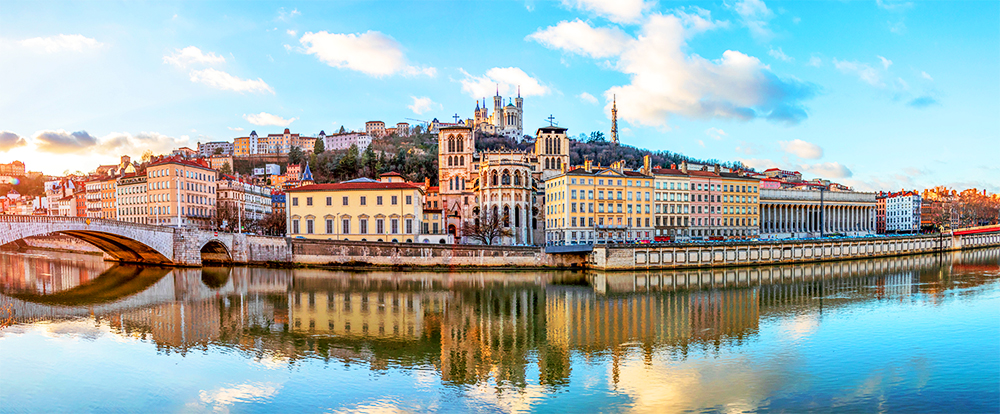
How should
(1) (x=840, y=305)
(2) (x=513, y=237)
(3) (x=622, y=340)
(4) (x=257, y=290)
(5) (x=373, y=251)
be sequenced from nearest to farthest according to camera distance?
(3) (x=622, y=340) < (1) (x=840, y=305) < (4) (x=257, y=290) < (5) (x=373, y=251) < (2) (x=513, y=237)

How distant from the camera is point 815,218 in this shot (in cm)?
8988

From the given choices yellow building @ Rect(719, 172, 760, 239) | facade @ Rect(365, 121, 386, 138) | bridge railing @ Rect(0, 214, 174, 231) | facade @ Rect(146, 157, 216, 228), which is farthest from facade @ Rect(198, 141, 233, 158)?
yellow building @ Rect(719, 172, 760, 239)

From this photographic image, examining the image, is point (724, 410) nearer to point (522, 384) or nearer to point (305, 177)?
point (522, 384)

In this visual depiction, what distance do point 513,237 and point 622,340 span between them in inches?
1744

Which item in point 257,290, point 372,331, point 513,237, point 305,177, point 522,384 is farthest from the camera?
point 305,177

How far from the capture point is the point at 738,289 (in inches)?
1565

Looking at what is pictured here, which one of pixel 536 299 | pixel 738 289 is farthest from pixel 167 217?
pixel 738 289

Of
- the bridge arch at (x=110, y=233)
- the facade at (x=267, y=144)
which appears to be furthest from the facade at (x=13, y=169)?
the bridge arch at (x=110, y=233)

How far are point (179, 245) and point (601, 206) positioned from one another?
38543 mm

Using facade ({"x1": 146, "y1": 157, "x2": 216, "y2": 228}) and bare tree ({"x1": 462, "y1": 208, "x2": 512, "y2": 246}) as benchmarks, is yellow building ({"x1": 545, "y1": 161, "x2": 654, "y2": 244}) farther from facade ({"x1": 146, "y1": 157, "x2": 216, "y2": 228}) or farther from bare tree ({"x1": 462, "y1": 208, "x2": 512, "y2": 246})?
facade ({"x1": 146, "y1": 157, "x2": 216, "y2": 228})

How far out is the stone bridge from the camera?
48.4 meters

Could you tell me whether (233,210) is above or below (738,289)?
above

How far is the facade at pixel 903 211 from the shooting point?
11812cm

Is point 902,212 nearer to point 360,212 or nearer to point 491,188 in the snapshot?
point 491,188
